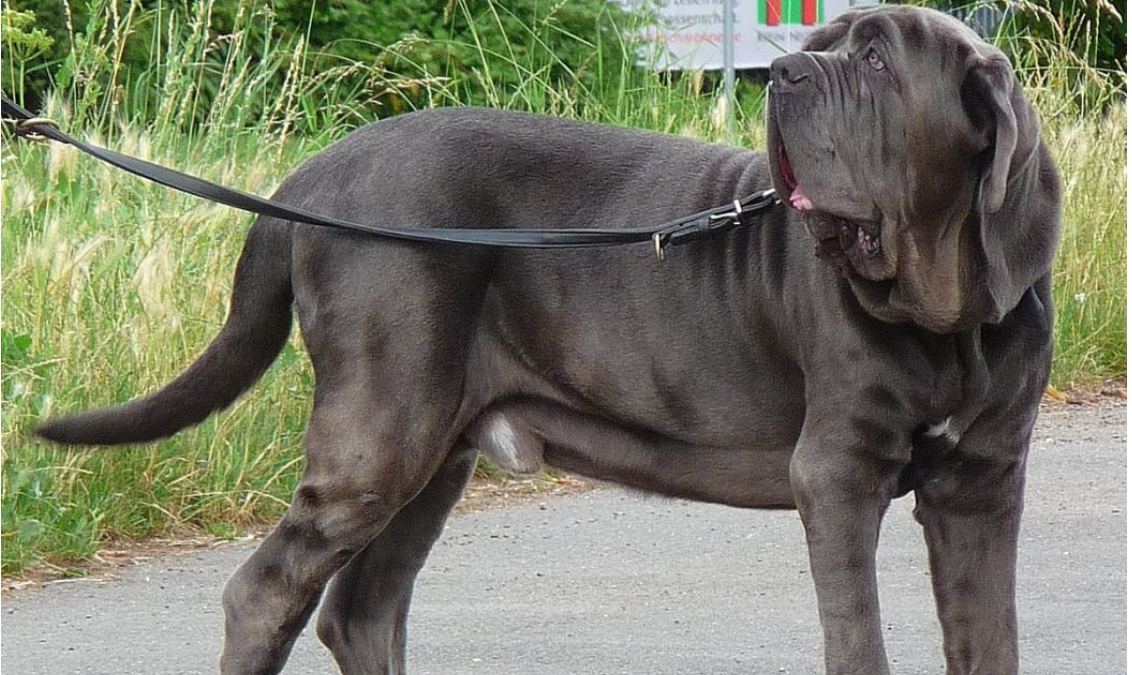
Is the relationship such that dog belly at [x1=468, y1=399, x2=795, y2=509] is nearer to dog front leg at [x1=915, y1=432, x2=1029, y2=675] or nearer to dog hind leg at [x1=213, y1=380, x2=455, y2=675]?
dog hind leg at [x1=213, y1=380, x2=455, y2=675]

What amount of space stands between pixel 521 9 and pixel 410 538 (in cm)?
707

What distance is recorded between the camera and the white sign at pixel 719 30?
9711mm

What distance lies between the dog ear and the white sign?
5.97 meters

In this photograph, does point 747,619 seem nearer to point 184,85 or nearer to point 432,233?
point 432,233

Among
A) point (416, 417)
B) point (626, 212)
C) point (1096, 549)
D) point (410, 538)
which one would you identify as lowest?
point (1096, 549)

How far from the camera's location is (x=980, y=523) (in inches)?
146

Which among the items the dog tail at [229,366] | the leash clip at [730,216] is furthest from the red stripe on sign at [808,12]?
the leash clip at [730,216]

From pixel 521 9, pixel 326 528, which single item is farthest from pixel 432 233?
pixel 521 9

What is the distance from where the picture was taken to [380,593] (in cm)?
430

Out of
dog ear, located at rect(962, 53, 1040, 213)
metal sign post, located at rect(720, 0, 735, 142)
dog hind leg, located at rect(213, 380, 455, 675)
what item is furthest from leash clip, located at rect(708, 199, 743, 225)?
metal sign post, located at rect(720, 0, 735, 142)

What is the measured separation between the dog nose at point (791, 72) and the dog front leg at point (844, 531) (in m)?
0.69

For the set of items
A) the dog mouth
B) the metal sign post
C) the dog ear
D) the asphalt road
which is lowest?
the asphalt road

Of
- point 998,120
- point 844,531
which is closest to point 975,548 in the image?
point 844,531

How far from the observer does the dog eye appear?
3326mm
